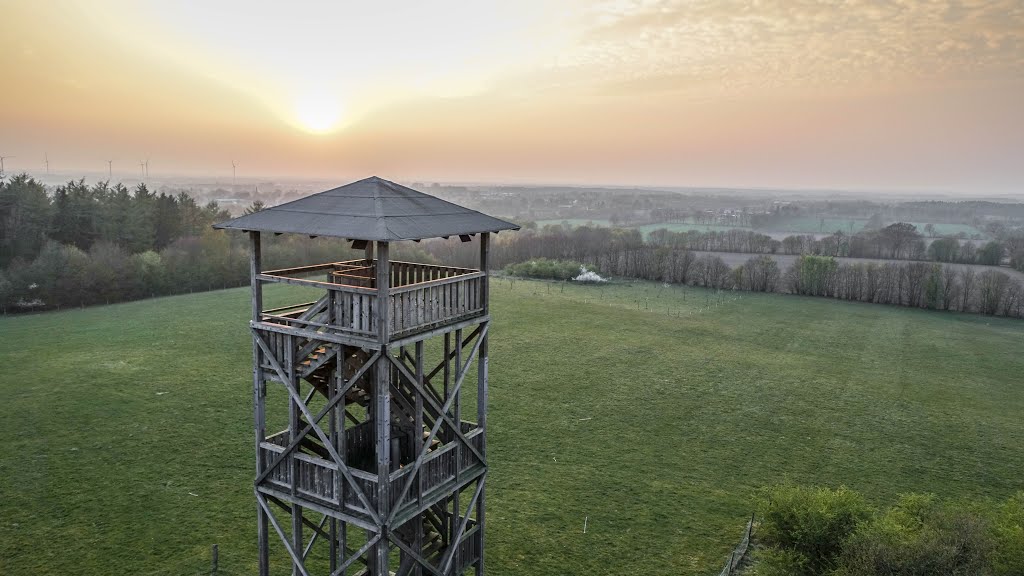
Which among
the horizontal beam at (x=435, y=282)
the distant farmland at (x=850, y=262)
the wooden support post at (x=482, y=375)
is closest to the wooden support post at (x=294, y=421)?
the horizontal beam at (x=435, y=282)

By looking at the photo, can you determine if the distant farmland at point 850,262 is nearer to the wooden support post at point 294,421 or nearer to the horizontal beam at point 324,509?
the wooden support post at point 294,421

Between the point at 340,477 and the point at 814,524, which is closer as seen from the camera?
the point at 340,477

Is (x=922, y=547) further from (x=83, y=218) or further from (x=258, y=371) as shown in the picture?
(x=83, y=218)

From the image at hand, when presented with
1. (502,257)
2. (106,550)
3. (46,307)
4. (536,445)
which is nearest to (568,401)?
(536,445)

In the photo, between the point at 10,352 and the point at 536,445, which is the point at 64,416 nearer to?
the point at 10,352

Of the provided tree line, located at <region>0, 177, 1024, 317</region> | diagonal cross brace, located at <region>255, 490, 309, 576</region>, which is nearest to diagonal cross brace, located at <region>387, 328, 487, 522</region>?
diagonal cross brace, located at <region>255, 490, 309, 576</region>

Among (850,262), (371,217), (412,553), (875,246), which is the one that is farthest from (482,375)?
(875,246)
